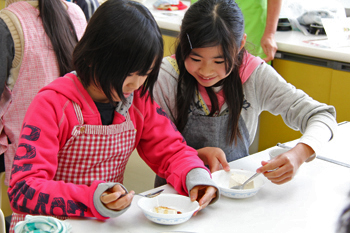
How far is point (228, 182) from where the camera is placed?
3.38 feet

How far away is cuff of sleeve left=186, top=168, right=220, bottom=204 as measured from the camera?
0.90 m

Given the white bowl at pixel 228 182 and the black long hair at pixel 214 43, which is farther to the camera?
the black long hair at pixel 214 43

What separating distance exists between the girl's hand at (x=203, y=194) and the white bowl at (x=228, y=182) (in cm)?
3

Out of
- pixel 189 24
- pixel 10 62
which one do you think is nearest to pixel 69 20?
pixel 10 62

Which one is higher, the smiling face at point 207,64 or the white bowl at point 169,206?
the smiling face at point 207,64

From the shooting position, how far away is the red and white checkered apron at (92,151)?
3.14ft

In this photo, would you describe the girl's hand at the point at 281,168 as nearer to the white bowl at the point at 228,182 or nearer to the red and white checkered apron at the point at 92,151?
the white bowl at the point at 228,182

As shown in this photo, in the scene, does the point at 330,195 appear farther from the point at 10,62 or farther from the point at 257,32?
the point at 257,32

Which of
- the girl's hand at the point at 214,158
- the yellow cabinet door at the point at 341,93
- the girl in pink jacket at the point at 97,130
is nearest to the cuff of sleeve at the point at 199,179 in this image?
the girl in pink jacket at the point at 97,130

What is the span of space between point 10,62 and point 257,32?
1.38 m

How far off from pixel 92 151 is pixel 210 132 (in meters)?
0.46

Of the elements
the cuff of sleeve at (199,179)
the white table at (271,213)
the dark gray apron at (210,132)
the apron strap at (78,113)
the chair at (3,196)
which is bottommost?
the chair at (3,196)

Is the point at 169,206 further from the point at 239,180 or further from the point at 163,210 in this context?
the point at 239,180

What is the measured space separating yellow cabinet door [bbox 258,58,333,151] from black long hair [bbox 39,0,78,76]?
1329 millimetres
